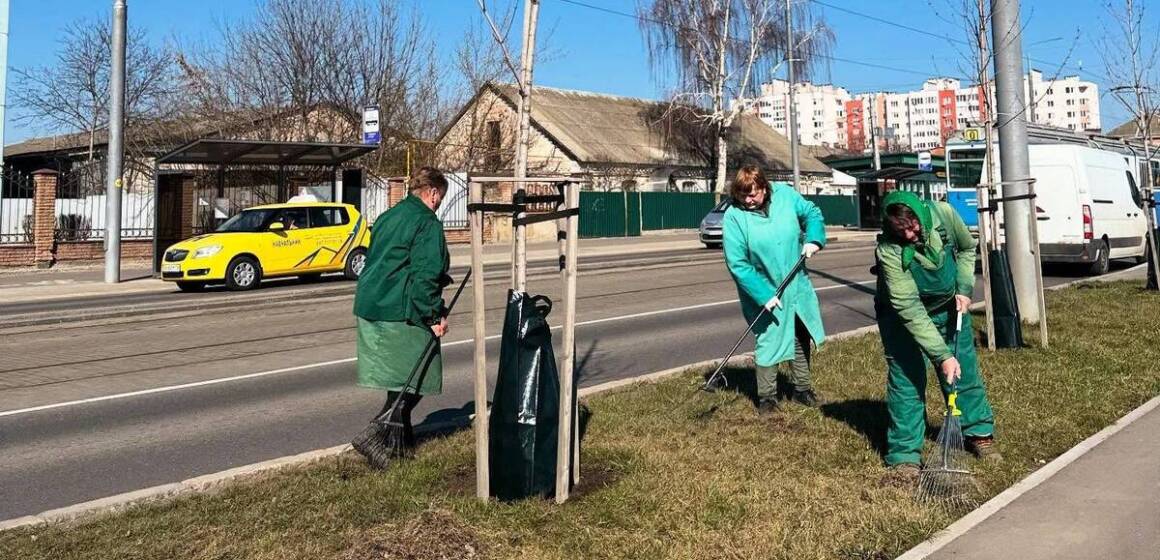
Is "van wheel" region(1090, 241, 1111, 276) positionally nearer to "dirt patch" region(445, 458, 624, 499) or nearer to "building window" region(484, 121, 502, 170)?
"dirt patch" region(445, 458, 624, 499)

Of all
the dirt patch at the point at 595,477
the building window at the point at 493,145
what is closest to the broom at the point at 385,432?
the dirt patch at the point at 595,477

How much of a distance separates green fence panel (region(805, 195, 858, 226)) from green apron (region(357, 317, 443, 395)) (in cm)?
4935

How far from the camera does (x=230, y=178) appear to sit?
89.0 ft

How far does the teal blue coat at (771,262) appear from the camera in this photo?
634 cm

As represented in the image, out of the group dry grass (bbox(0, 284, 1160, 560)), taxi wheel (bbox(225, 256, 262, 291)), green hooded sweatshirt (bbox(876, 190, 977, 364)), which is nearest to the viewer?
dry grass (bbox(0, 284, 1160, 560))

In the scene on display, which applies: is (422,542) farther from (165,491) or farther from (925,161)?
(925,161)

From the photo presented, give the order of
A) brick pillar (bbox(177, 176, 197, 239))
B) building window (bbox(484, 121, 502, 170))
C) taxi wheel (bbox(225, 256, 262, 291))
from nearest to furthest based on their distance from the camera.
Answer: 1. taxi wheel (bbox(225, 256, 262, 291))
2. brick pillar (bbox(177, 176, 197, 239))
3. building window (bbox(484, 121, 502, 170))

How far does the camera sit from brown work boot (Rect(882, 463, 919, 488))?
4938mm

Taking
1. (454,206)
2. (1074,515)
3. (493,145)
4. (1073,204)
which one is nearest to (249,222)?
(1073,204)

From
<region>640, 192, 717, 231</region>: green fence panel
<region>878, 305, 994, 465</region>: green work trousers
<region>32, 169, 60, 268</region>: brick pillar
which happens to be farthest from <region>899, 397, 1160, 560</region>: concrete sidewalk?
<region>640, 192, 717, 231</region>: green fence panel

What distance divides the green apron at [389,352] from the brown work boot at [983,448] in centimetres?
306

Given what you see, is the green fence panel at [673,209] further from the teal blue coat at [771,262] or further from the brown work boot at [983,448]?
the brown work boot at [983,448]

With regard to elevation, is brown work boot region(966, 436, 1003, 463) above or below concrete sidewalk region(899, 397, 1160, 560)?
above

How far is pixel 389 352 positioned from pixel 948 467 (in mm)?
2980
